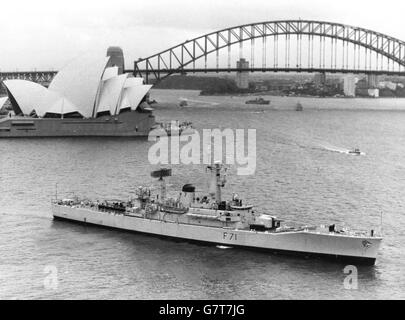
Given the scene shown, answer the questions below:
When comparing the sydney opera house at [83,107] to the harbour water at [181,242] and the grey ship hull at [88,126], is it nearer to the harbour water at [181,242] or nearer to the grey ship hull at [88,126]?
the grey ship hull at [88,126]

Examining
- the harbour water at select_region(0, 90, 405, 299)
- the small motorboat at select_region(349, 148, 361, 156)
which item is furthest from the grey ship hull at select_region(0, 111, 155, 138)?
the small motorboat at select_region(349, 148, 361, 156)

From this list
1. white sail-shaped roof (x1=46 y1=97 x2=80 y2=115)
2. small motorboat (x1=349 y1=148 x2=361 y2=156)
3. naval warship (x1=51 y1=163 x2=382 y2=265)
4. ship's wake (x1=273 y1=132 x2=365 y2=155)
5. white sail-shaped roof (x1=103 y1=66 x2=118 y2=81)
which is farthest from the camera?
white sail-shaped roof (x1=103 y1=66 x2=118 y2=81)

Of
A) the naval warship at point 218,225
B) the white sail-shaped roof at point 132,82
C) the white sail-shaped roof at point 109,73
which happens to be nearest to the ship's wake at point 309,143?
the white sail-shaped roof at point 132,82

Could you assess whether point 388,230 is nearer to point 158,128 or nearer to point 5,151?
point 5,151

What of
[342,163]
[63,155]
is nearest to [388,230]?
[342,163]

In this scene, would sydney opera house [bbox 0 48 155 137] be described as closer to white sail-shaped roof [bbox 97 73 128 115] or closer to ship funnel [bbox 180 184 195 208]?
white sail-shaped roof [bbox 97 73 128 115]
